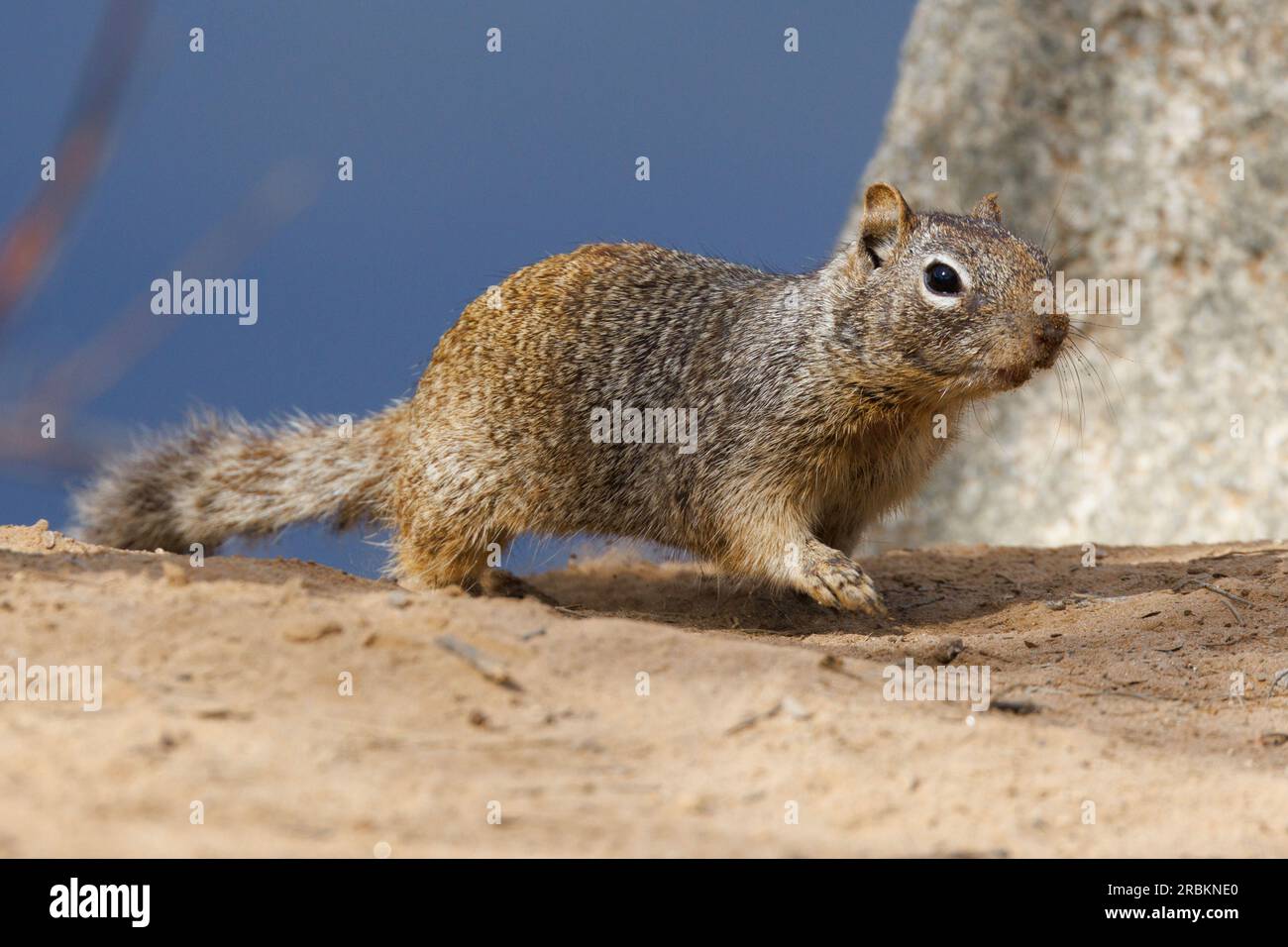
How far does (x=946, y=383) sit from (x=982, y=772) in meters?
3.38

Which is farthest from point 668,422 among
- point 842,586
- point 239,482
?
point 239,482

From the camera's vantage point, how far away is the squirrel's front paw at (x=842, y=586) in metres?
6.66

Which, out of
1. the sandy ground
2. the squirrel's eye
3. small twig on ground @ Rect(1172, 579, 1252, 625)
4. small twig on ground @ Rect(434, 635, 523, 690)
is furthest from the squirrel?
small twig on ground @ Rect(434, 635, 523, 690)

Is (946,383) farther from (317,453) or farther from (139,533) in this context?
(139,533)

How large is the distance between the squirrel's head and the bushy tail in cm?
287

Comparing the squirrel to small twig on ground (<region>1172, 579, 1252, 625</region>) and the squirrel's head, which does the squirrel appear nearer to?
the squirrel's head

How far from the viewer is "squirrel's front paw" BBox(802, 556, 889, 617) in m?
6.66

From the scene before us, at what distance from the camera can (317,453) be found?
8.69m

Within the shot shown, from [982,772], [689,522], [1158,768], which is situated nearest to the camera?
[982,772]

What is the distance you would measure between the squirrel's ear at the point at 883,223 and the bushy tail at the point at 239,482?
9.65ft

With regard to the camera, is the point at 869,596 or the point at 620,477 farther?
the point at 620,477

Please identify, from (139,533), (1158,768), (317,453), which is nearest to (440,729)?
(1158,768)

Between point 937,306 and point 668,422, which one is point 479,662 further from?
point 668,422

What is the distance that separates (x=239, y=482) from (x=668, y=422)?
2799mm
